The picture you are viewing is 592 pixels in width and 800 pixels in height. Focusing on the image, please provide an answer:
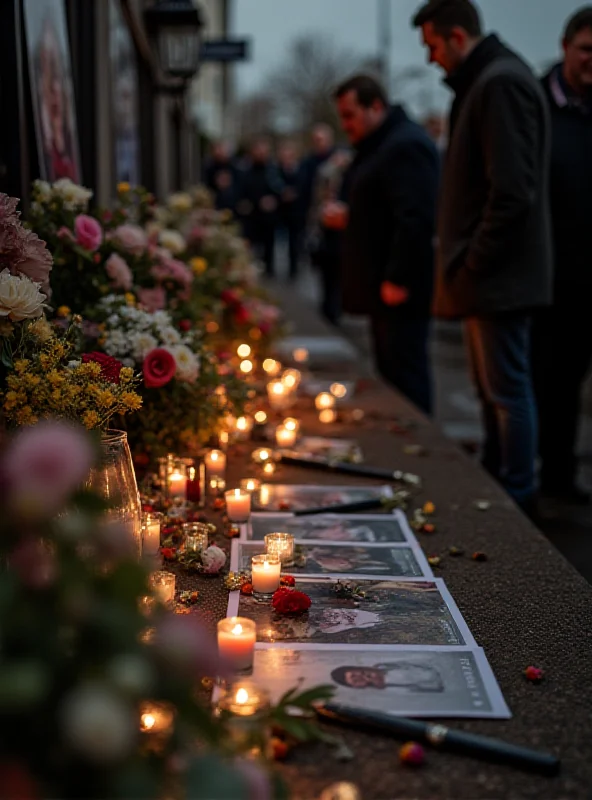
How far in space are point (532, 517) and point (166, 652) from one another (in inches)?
143

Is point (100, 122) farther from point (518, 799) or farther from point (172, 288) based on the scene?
point (518, 799)

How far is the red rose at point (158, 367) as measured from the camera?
10.1 feet

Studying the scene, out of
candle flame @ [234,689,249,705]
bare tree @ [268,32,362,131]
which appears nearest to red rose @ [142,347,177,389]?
candle flame @ [234,689,249,705]

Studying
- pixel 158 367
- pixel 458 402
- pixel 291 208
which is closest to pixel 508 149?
pixel 158 367

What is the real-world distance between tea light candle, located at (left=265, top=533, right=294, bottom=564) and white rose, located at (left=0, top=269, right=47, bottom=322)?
32.8 inches

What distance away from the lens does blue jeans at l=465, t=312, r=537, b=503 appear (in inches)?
Answer: 173

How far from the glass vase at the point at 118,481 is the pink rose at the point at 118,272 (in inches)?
54.7

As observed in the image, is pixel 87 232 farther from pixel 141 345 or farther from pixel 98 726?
pixel 98 726

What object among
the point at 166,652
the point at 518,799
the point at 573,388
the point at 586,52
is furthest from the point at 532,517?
the point at 166,652

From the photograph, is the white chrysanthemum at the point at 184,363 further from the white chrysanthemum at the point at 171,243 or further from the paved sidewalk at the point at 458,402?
the paved sidewalk at the point at 458,402

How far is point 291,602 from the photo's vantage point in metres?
2.31

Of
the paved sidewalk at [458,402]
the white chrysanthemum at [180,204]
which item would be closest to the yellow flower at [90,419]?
the paved sidewalk at [458,402]

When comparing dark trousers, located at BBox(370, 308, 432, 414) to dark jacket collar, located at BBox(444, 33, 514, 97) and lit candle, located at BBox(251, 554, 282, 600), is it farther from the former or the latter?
lit candle, located at BBox(251, 554, 282, 600)

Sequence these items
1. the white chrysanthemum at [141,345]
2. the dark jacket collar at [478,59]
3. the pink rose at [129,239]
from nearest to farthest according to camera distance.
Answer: the white chrysanthemum at [141,345] → the pink rose at [129,239] → the dark jacket collar at [478,59]
